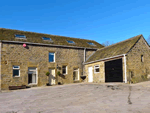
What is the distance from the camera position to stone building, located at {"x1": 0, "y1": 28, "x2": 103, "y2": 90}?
1680cm

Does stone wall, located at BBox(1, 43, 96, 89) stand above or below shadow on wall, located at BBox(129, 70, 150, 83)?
above

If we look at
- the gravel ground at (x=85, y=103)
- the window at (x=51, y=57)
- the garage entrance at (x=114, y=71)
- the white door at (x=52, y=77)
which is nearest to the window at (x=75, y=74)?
the white door at (x=52, y=77)

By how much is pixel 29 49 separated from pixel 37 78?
3.54 metres

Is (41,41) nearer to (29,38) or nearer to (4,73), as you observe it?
(29,38)

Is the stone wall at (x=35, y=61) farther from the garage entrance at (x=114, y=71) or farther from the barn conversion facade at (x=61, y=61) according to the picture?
the garage entrance at (x=114, y=71)

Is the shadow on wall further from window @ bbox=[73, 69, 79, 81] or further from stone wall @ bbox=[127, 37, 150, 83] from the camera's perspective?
window @ bbox=[73, 69, 79, 81]

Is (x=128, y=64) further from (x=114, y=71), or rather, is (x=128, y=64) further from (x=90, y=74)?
(x=90, y=74)

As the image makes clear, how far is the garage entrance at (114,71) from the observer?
1585 cm

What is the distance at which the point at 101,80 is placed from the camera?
18.2 metres

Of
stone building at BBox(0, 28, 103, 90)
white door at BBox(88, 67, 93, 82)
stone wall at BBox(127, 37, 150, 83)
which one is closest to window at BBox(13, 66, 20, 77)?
stone building at BBox(0, 28, 103, 90)

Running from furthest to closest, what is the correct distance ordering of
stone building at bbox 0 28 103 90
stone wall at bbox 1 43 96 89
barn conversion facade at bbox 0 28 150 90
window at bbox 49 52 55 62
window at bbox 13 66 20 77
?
window at bbox 49 52 55 62 < window at bbox 13 66 20 77 < stone building at bbox 0 28 103 90 < stone wall at bbox 1 43 96 89 < barn conversion facade at bbox 0 28 150 90

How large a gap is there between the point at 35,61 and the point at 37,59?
35cm

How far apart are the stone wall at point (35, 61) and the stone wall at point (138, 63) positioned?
780 centimetres

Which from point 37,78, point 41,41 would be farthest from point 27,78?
point 41,41
